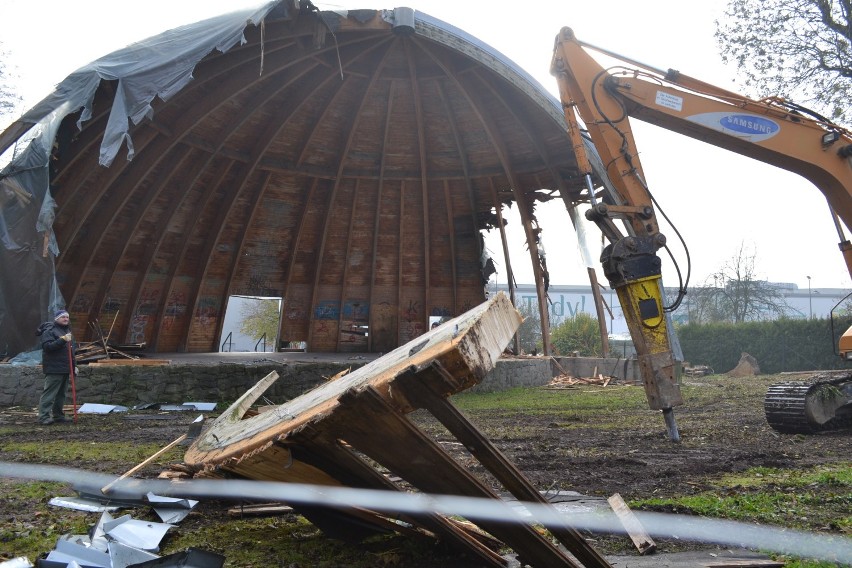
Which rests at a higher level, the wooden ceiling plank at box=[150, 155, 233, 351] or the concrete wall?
the wooden ceiling plank at box=[150, 155, 233, 351]

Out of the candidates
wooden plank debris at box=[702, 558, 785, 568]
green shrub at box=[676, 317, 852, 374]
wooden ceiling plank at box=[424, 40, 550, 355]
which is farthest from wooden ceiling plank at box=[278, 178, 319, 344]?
green shrub at box=[676, 317, 852, 374]

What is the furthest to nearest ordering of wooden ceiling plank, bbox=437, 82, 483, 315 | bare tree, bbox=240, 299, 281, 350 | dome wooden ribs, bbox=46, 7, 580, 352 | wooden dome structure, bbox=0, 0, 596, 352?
bare tree, bbox=240, 299, 281, 350, wooden ceiling plank, bbox=437, 82, 483, 315, dome wooden ribs, bbox=46, 7, 580, 352, wooden dome structure, bbox=0, 0, 596, 352

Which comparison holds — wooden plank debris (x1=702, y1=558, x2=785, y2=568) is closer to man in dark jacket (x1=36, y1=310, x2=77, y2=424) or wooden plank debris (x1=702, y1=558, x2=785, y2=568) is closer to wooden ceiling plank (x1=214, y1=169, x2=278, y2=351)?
man in dark jacket (x1=36, y1=310, x2=77, y2=424)

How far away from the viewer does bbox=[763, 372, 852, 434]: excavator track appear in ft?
24.6

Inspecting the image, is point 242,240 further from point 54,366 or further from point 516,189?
point 54,366

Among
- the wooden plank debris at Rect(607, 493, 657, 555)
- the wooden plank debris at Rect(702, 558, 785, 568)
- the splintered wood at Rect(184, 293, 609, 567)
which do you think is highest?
the splintered wood at Rect(184, 293, 609, 567)

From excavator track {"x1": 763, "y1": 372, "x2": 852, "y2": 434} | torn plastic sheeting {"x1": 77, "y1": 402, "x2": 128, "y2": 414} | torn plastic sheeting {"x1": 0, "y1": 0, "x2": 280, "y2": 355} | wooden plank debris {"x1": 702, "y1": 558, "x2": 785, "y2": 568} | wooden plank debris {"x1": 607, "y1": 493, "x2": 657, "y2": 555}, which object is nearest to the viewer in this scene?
wooden plank debris {"x1": 702, "y1": 558, "x2": 785, "y2": 568}

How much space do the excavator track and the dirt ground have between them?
0.50ft

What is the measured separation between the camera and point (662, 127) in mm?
7906

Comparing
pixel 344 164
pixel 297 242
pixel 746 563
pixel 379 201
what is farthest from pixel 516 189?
pixel 746 563

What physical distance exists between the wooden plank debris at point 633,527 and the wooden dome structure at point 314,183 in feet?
33.2

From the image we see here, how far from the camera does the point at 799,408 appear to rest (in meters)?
7.48

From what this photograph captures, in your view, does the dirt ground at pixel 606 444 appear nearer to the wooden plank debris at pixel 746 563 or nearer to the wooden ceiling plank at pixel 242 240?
the wooden plank debris at pixel 746 563

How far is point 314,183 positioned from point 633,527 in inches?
600
